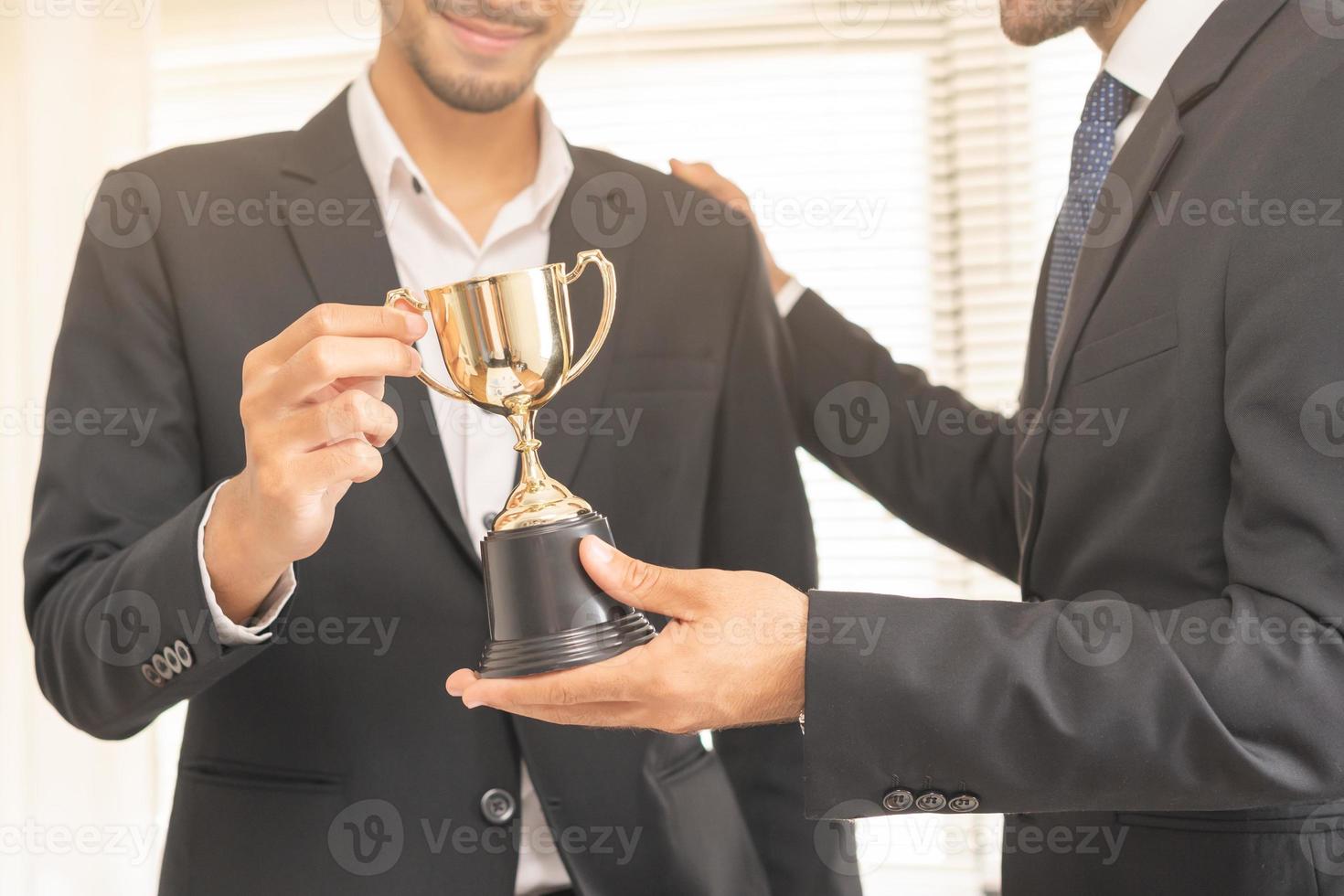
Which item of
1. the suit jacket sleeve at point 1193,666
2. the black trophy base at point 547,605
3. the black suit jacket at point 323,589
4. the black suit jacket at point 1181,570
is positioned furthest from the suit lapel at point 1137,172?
the black trophy base at point 547,605

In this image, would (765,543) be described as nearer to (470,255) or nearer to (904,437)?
(904,437)

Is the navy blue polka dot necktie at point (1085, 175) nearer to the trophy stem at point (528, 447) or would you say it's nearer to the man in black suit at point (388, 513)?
the man in black suit at point (388, 513)

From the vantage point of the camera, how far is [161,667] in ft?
4.18

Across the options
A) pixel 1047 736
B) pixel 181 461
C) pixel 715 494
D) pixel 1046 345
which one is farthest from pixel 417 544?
pixel 1046 345

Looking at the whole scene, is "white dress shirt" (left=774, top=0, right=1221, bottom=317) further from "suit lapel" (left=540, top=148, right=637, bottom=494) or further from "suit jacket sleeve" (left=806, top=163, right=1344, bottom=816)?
"suit lapel" (left=540, top=148, right=637, bottom=494)

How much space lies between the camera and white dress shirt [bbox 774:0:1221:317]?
1.47 m

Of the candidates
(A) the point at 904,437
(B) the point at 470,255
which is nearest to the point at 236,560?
(B) the point at 470,255

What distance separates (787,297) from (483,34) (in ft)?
2.32

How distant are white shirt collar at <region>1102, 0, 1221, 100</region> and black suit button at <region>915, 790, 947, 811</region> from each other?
2.87 ft

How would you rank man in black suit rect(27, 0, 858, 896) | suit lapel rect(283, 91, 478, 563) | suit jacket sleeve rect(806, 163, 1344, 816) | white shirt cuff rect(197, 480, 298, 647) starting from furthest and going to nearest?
suit lapel rect(283, 91, 478, 563)
man in black suit rect(27, 0, 858, 896)
white shirt cuff rect(197, 480, 298, 647)
suit jacket sleeve rect(806, 163, 1344, 816)

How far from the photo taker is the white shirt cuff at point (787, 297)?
205 cm

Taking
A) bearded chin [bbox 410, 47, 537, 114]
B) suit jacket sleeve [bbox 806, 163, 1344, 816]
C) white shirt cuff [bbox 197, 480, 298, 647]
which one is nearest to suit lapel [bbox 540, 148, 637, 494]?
bearded chin [bbox 410, 47, 537, 114]

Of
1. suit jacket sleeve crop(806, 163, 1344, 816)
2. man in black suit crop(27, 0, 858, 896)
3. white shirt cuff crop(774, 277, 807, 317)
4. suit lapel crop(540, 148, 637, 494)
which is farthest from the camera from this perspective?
white shirt cuff crop(774, 277, 807, 317)

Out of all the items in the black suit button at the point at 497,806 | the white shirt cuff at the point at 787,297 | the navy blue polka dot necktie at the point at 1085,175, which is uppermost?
the navy blue polka dot necktie at the point at 1085,175
